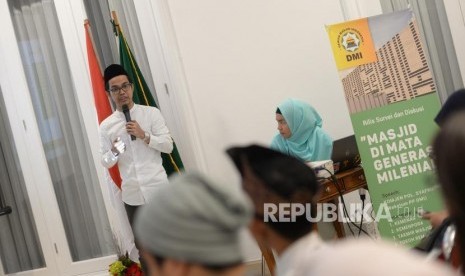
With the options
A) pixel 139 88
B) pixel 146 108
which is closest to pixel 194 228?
pixel 146 108

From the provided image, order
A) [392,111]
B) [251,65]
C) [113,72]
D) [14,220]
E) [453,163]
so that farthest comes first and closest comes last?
[14,220] < [251,65] < [113,72] < [392,111] < [453,163]

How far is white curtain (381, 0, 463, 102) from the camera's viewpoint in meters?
5.33

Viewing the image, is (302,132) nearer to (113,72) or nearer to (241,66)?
(241,66)

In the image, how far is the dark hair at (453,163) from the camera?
134cm

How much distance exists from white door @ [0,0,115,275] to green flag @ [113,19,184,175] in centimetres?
84

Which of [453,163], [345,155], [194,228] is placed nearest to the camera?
[194,228]

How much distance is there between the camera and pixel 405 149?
14.6ft

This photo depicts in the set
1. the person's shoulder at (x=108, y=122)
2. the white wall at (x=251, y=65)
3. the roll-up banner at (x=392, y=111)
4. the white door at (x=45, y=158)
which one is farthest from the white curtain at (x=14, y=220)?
the roll-up banner at (x=392, y=111)

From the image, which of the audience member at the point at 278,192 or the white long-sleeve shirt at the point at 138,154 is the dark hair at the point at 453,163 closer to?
the audience member at the point at 278,192

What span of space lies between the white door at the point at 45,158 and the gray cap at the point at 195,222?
485 cm

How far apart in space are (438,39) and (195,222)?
15.4 feet

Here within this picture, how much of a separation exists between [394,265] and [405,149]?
3442 millimetres

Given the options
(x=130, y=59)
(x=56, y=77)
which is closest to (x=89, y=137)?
(x=56, y=77)

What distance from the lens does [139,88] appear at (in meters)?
5.17
